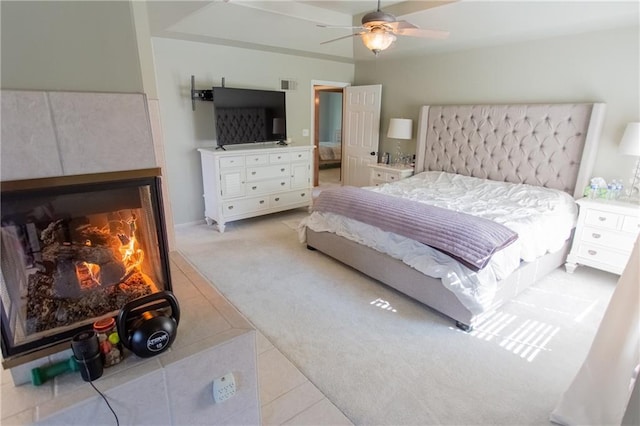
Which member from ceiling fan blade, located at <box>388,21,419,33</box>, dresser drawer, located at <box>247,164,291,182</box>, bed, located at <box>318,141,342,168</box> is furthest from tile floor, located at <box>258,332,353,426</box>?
bed, located at <box>318,141,342,168</box>

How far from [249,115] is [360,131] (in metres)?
2.05

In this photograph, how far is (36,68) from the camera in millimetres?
1081

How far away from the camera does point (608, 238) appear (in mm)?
3133

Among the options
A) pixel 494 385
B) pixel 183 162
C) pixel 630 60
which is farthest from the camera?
pixel 183 162

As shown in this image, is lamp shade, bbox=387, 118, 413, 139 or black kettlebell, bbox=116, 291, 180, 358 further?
lamp shade, bbox=387, 118, 413, 139

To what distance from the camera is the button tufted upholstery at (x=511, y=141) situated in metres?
3.59

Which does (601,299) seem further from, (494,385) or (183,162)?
(183,162)

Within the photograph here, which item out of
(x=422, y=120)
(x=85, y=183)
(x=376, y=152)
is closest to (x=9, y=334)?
(x=85, y=183)

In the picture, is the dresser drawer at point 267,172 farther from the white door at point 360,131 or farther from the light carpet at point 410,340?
the white door at point 360,131

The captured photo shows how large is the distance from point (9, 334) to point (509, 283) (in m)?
2.98

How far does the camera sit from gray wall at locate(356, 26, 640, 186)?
3.26 meters

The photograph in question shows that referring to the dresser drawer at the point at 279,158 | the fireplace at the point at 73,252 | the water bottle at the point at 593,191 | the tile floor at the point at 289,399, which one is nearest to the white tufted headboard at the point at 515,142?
the water bottle at the point at 593,191

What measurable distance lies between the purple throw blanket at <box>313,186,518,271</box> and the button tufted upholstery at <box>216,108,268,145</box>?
6.08 feet

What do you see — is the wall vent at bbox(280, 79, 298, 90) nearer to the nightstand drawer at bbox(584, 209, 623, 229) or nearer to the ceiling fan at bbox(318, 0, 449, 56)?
the ceiling fan at bbox(318, 0, 449, 56)
